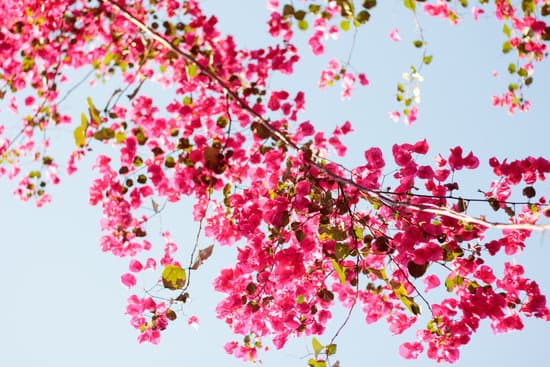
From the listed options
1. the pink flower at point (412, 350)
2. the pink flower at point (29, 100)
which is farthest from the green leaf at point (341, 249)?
the pink flower at point (29, 100)

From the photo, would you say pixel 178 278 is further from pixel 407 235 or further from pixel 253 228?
pixel 407 235

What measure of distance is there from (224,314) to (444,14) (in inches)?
133

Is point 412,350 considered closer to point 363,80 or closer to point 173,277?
point 173,277

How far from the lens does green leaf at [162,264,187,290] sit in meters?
2.90

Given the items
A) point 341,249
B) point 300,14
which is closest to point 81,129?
point 341,249

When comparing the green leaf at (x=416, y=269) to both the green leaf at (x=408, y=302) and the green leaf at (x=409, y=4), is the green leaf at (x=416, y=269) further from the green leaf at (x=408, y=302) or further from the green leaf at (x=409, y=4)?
the green leaf at (x=409, y=4)

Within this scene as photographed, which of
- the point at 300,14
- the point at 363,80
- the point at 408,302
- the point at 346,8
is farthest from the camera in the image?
the point at 363,80

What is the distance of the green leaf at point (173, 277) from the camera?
9.52 feet

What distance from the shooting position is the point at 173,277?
9.55ft

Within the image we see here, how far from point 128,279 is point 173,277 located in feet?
2.49

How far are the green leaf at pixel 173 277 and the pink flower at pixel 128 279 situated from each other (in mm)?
→ 698

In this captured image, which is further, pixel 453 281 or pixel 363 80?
pixel 363 80

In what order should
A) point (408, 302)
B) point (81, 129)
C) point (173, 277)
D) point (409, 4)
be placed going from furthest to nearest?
point (409, 4)
point (173, 277)
point (408, 302)
point (81, 129)

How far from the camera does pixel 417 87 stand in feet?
14.1
